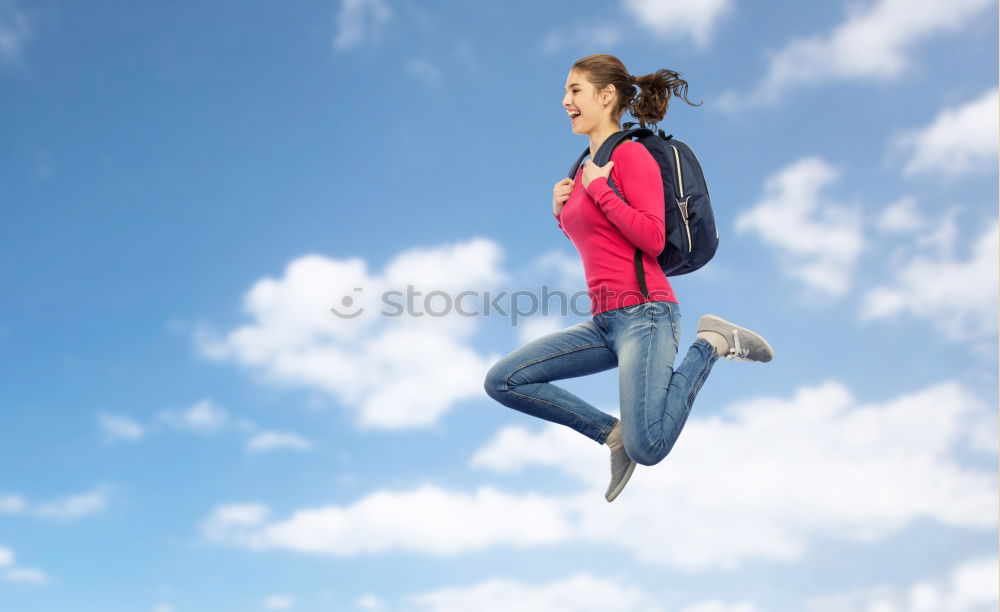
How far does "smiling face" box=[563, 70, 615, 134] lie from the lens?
20.6ft

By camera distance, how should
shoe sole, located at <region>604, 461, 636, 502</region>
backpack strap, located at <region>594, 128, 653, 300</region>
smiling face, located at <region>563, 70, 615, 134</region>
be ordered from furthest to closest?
smiling face, located at <region>563, 70, 615, 134</region>, shoe sole, located at <region>604, 461, 636, 502</region>, backpack strap, located at <region>594, 128, 653, 300</region>

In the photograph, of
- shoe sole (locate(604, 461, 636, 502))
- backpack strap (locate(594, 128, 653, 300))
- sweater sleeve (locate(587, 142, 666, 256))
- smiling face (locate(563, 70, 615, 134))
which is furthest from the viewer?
smiling face (locate(563, 70, 615, 134))

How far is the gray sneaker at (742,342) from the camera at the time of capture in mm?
6254

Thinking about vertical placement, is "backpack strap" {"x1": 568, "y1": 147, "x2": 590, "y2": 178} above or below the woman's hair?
below

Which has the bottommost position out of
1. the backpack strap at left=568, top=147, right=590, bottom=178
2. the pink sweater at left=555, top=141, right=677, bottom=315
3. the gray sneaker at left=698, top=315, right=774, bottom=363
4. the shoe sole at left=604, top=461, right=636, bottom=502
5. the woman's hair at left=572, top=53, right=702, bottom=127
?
the shoe sole at left=604, top=461, right=636, bottom=502

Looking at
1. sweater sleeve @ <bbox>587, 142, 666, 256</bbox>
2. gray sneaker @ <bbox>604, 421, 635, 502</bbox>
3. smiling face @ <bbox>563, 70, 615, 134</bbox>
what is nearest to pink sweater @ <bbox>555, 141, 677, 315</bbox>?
sweater sleeve @ <bbox>587, 142, 666, 256</bbox>

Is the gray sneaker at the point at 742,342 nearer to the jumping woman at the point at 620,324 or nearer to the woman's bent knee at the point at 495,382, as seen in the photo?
the jumping woman at the point at 620,324

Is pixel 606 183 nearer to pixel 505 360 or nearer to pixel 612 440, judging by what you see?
pixel 505 360

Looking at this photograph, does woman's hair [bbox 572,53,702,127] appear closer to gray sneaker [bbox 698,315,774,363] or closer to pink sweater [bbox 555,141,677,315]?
pink sweater [bbox 555,141,677,315]

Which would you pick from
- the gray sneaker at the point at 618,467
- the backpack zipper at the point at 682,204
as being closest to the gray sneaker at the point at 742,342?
the backpack zipper at the point at 682,204

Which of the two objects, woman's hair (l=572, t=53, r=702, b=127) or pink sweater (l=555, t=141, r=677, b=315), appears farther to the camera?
woman's hair (l=572, t=53, r=702, b=127)

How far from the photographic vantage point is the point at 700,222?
19.5ft

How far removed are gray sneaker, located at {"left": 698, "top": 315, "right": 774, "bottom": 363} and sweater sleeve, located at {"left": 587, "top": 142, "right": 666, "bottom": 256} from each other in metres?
0.83

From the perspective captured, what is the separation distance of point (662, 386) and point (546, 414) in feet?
3.29
